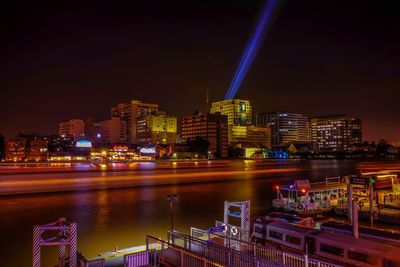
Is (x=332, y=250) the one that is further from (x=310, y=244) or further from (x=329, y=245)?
(x=310, y=244)

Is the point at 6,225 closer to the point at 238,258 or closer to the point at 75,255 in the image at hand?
the point at 75,255

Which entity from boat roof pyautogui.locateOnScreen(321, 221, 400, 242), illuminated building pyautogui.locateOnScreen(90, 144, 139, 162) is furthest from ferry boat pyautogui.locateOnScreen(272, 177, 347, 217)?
illuminated building pyautogui.locateOnScreen(90, 144, 139, 162)

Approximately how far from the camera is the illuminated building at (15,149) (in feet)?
503

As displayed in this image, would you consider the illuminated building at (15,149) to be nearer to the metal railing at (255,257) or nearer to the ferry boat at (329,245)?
the ferry boat at (329,245)

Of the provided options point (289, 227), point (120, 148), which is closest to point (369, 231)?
point (289, 227)

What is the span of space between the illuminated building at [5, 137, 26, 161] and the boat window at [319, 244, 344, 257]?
163910 millimetres

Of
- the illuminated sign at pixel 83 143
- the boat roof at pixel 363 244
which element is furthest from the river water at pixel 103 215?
the illuminated sign at pixel 83 143

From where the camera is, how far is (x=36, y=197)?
4084 cm

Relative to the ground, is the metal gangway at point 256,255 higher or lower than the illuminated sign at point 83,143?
lower

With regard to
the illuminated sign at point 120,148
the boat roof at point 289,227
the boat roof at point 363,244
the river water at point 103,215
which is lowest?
the river water at point 103,215

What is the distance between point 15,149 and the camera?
154 m

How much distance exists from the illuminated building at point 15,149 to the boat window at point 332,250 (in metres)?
164

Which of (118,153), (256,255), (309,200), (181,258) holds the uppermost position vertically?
(118,153)

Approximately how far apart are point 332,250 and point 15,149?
16839 cm
